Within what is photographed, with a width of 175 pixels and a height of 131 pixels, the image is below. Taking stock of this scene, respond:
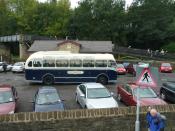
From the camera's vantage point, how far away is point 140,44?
282 ft

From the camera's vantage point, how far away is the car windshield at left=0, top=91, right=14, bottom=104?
64.7 ft

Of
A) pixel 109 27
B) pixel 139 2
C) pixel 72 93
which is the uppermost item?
pixel 139 2

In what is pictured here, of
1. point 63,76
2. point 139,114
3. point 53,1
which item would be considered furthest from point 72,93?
point 53,1

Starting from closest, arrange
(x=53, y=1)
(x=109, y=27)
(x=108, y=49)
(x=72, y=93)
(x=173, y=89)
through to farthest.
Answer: (x=173, y=89) < (x=72, y=93) < (x=108, y=49) < (x=109, y=27) < (x=53, y=1)

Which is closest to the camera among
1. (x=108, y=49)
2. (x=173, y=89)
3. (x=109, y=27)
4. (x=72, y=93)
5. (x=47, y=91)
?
(x=47, y=91)

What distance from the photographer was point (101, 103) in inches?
786

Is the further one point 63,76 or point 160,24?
point 160,24

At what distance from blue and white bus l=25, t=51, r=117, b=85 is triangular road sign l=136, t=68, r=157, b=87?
19707 mm

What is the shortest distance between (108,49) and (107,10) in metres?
30.8

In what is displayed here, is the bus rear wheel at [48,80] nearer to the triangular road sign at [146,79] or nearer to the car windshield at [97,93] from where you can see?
the car windshield at [97,93]

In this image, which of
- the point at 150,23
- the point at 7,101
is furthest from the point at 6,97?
the point at 150,23

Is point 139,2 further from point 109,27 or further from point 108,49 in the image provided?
point 108,49

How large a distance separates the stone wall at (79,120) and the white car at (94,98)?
17.6 feet

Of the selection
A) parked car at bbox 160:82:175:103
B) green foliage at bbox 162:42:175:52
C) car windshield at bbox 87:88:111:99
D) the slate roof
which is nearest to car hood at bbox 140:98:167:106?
car windshield at bbox 87:88:111:99
